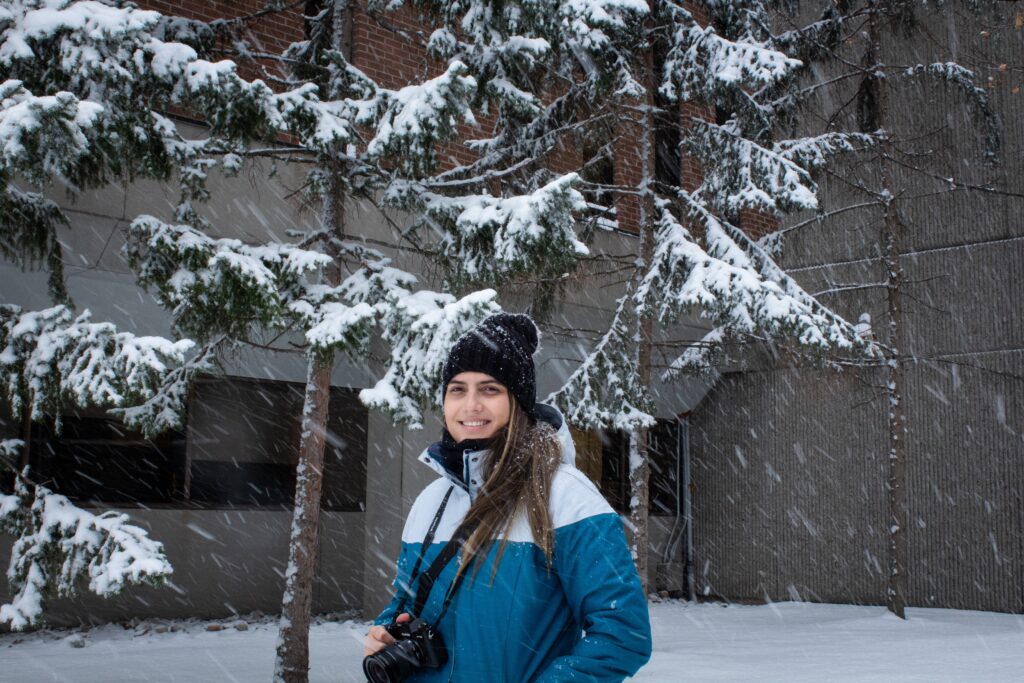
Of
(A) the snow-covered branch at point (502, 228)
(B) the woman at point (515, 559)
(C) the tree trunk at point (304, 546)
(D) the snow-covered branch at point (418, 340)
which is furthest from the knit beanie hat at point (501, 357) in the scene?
(C) the tree trunk at point (304, 546)

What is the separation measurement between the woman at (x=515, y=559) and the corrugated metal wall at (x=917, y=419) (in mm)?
11350

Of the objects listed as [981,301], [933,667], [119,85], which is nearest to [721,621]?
[933,667]

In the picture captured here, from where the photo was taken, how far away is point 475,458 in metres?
2.46

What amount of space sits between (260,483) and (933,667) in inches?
292

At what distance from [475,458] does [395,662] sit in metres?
0.51

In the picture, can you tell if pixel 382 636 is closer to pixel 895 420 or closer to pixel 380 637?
pixel 380 637

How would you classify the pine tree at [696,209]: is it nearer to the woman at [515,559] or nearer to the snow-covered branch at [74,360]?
the snow-covered branch at [74,360]

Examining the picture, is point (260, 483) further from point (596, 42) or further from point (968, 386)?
point (968, 386)

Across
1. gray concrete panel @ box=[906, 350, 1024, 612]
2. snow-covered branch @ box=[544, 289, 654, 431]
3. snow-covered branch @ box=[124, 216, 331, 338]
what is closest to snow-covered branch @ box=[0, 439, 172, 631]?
snow-covered branch @ box=[124, 216, 331, 338]

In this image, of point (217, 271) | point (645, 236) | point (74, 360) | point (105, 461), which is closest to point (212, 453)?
point (105, 461)

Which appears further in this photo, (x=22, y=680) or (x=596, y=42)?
(x=596, y=42)

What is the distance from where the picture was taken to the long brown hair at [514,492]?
2246 millimetres

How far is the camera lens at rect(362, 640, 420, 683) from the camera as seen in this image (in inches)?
89.8

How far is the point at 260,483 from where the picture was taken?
11883 millimetres
